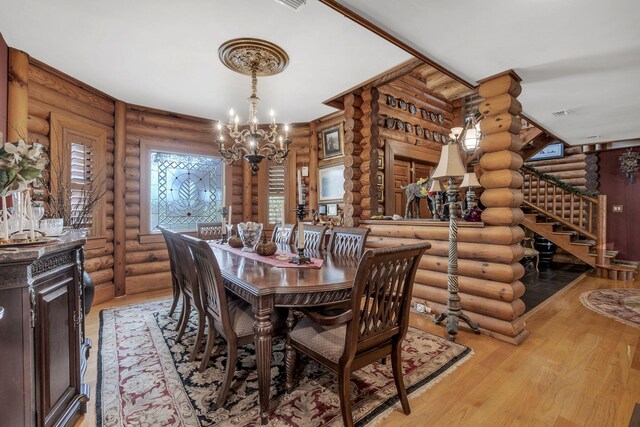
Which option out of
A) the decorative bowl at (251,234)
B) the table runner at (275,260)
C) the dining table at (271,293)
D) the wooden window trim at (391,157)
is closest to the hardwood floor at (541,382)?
the dining table at (271,293)

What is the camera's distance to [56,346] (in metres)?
1.48

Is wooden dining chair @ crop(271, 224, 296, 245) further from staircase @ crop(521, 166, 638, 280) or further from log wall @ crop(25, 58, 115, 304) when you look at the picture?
staircase @ crop(521, 166, 638, 280)

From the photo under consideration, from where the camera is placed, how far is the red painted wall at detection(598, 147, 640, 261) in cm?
643

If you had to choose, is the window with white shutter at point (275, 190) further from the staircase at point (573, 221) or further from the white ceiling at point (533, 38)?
the staircase at point (573, 221)

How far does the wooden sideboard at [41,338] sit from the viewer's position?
1.17 metres

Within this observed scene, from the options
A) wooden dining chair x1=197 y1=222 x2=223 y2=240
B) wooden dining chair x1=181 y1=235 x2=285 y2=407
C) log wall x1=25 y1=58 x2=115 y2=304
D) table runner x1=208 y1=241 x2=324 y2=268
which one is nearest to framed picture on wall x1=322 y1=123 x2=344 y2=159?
wooden dining chair x1=197 y1=222 x2=223 y2=240

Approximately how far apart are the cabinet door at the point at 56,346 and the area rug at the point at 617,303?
16.2 feet

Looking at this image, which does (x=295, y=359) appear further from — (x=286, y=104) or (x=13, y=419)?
(x=286, y=104)

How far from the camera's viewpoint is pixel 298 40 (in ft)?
8.98

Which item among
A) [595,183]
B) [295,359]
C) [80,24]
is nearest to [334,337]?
[295,359]

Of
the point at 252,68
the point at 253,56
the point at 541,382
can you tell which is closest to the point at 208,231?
the point at 252,68

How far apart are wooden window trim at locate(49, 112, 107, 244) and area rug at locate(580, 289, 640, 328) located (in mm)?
6498

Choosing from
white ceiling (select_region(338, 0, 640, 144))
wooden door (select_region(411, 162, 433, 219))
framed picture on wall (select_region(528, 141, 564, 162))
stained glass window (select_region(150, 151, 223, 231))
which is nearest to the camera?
white ceiling (select_region(338, 0, 640, 144))

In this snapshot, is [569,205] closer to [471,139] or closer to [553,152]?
[553,152]
